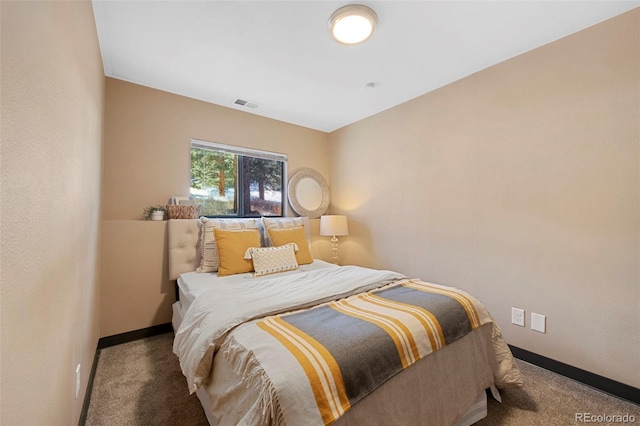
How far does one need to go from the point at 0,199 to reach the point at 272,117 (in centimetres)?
316

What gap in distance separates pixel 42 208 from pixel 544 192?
2865 millimetres

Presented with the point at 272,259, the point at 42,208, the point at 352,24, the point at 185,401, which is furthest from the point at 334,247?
the point at 42,208

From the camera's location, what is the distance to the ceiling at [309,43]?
5.58ft

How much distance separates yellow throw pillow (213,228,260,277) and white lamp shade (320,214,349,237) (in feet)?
3.86

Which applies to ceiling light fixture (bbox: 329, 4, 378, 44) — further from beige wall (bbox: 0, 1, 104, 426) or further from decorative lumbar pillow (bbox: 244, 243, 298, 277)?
decorative lumbar pillow (bbox: 244, 243, 298, 277)

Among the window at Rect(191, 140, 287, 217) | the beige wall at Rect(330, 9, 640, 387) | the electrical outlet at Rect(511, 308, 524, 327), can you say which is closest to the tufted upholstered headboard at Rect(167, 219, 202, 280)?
the window at Rect(191, 140, 287, 217)

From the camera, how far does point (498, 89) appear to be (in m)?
2.30

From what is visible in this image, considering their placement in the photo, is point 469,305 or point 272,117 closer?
point 469,305

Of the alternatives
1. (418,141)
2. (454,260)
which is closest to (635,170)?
(454,260)

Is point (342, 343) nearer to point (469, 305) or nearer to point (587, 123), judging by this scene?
point (469, 305)

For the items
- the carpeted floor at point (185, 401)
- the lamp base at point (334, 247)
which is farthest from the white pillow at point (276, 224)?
the carpeted floor at point (185, 401)

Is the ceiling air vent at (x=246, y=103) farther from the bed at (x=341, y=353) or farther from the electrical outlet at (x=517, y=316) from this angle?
the electrical outlet at (x=517, y=316)

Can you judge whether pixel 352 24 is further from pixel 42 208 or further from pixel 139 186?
pixel 139 186

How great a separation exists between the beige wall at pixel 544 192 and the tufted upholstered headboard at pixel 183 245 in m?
2.21
